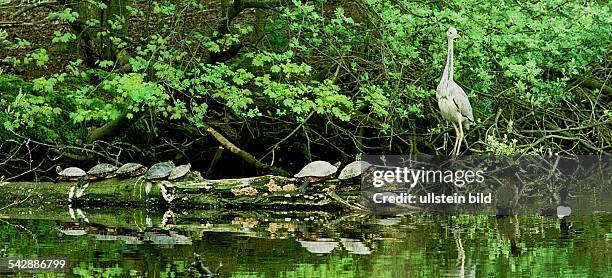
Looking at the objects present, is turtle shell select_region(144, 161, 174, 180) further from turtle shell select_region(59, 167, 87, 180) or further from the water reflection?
turtle shell select_region(59, 167, 87, 180)

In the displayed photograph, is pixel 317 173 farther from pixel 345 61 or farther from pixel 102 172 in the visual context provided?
pixel 102 172

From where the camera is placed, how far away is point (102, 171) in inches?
417

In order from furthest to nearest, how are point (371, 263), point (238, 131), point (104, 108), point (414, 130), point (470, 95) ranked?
point (238, 131), point (414, 130), point (470, 95), point (104, 108), point (371, 263)

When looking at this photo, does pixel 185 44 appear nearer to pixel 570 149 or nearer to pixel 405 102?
pixel 405 102

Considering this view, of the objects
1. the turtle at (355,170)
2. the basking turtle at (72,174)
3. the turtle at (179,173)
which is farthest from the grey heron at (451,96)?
the basking turtle at (72,174)

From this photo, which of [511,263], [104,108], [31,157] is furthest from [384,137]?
[511,263]

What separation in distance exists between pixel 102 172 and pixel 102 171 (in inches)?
0.4

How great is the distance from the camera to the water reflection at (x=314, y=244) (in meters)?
6.18

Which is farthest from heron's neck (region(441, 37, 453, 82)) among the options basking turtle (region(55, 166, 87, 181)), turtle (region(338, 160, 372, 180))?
basking turtle (region(55, 166, 87, 181))

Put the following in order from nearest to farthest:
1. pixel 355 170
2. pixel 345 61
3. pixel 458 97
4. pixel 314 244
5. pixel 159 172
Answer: pixel 314 244 < pixel 355 170 < pixel 458 97 < pixel 159 172 < pixel 345 61

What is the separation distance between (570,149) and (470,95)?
1.37m

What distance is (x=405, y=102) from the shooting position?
38.4 ft

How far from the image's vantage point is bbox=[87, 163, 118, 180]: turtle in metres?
10.6

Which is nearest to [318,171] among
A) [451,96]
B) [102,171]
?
[451,96]
